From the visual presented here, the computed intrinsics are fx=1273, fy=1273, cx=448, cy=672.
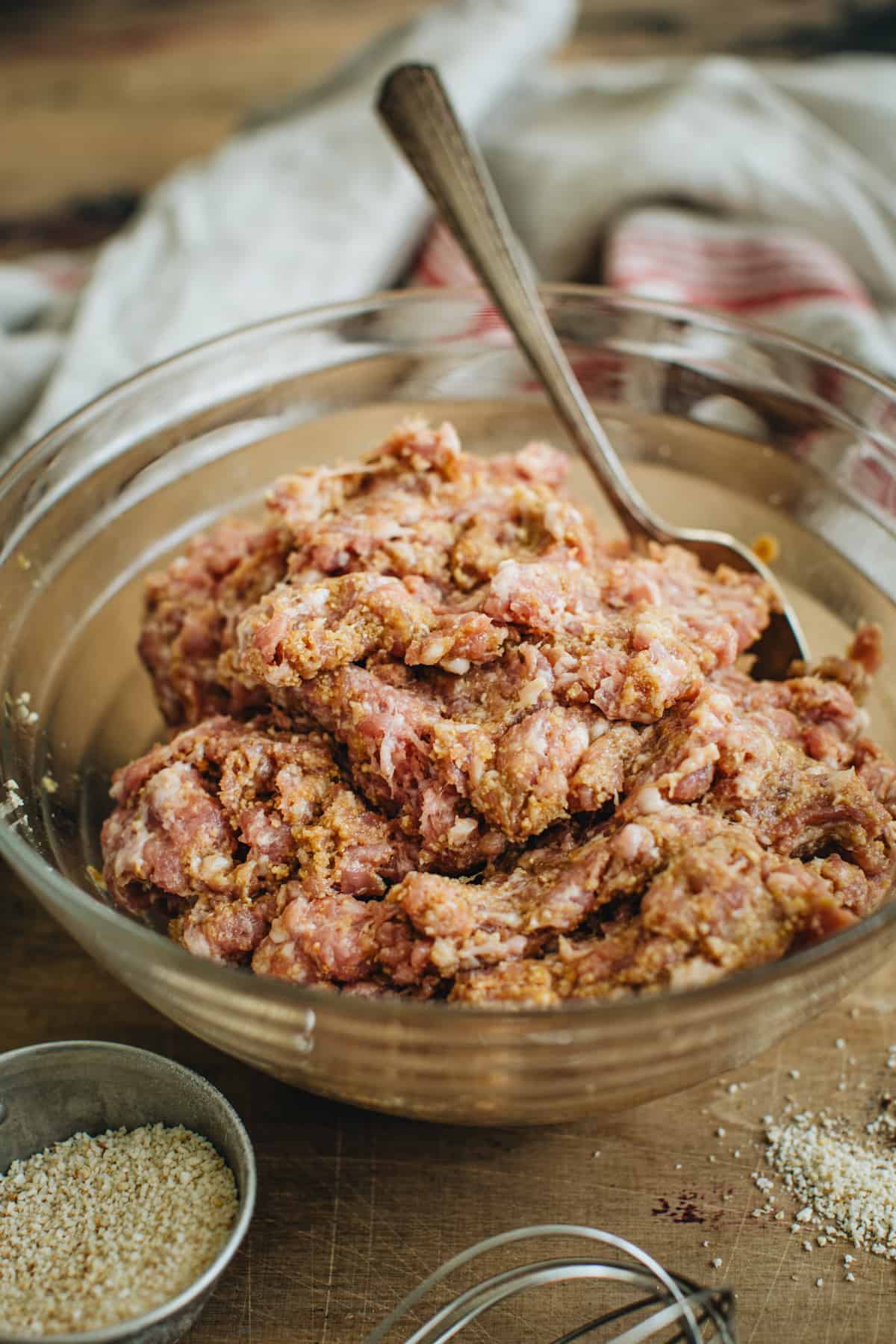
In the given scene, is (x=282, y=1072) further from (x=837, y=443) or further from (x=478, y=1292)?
(x=837, y=443)

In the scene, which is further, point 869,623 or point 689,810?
point 869,623

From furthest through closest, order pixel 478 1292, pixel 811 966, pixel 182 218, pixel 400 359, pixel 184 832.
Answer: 1. pixel 182 218
2. pixel 400 359
3. pixel 184 832
4. pixel 478 1292
5. pixel 811 966

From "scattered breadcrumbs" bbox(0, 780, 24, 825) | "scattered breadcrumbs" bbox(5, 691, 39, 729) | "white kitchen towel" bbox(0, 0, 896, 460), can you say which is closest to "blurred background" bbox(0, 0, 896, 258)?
"white kitchen towel" bbox(0, 0, 896, 460)

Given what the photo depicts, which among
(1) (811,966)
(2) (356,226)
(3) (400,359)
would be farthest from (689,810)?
(2) (356,226)

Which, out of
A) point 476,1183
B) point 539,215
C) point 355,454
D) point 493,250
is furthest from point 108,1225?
point 539,215

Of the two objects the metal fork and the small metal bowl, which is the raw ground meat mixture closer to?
the small metal bowl

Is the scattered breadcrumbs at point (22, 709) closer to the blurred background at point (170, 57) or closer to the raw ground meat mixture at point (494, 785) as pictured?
the raw ground meat mixture at point (494, 785)

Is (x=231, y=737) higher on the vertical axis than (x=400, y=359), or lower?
lower
